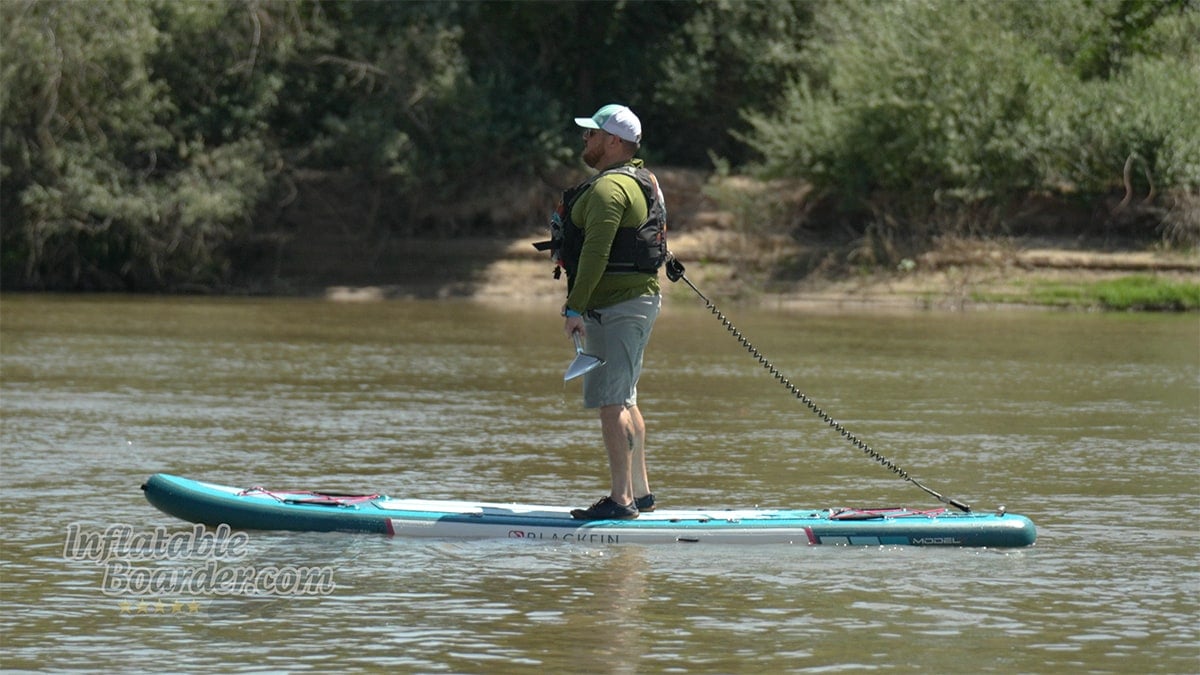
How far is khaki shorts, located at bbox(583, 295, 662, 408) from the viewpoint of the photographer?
30.3ft

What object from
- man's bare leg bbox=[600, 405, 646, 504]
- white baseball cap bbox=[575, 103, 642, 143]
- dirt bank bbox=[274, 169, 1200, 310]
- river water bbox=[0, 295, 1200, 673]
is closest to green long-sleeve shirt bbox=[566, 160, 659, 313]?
white baseball cap bbox=[575, 103, 642, 143]

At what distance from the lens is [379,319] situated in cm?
2725

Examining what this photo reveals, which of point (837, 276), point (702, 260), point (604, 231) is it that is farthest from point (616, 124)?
point (702, 260)

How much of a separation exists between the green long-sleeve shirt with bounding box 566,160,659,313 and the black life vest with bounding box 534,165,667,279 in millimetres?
34

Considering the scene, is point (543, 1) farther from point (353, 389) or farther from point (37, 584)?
point (37, 584)

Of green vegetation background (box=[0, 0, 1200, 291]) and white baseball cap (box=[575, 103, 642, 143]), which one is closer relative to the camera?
white baseball cap (box=[575, 103, 642, 143])

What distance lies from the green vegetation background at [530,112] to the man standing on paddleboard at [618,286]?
22745 millimetres

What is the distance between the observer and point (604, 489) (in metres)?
11.0

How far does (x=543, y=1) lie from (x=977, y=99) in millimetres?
9074

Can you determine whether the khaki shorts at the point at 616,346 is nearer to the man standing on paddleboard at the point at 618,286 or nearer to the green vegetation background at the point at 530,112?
the man standing on paddleboard at the point at 618,286

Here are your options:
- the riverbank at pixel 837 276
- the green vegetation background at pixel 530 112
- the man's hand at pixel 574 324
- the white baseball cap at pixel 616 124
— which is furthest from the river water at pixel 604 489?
the green vegetation background at pixel 530 112

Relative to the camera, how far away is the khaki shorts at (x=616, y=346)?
30.3 feet

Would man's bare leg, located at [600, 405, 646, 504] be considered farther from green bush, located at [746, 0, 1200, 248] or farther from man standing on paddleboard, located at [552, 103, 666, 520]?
green bush, located at [746, 0, 1200, 248]

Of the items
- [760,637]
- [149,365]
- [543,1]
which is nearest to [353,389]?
[149,365]
